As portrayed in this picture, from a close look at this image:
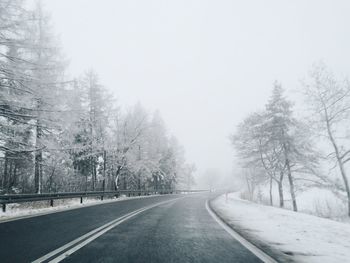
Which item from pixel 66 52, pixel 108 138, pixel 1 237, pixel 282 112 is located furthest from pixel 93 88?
pixel 1 237

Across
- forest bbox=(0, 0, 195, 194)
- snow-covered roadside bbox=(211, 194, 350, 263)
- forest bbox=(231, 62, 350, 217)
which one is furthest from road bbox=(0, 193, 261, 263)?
forest bbox=(231, 62, 350, 217)

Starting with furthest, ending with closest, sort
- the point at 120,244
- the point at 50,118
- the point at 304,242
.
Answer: the point at 50,118
the point at 304,242
the point at 120,244

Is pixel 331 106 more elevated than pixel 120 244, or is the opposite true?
pixel 331 106

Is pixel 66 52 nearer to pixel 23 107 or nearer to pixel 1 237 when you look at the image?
pixel 23 107

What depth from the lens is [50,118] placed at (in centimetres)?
1769

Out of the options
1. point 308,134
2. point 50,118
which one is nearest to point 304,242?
point 50,118

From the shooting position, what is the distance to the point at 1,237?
691cm

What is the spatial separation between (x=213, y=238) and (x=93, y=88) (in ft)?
89.9

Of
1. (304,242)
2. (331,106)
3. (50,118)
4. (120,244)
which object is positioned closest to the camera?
(120,244)

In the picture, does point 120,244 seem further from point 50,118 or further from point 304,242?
point 50,118

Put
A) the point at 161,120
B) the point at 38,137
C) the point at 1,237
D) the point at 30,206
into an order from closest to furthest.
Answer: the point at 1,237 < the point at 30,206 < the point at 38,137 < the point at 161,120

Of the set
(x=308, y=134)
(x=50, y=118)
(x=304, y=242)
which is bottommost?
(x=304, y=242)

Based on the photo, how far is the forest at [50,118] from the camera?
15.0 metres

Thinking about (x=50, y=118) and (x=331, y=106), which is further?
(x=331, y=106)
